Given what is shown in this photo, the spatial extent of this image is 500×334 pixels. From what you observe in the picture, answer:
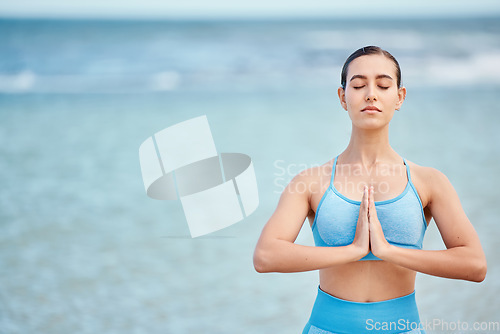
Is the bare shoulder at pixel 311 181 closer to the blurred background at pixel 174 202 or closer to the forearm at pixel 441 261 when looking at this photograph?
the forearm at pixel 441 261

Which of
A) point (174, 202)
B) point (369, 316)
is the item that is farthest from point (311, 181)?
point (174, 202)

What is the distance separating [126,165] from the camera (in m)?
7.23

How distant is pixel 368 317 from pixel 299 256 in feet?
0.94

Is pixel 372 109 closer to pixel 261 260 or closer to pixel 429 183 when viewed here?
pixel 429 183

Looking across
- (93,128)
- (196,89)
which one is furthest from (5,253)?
(196,89)

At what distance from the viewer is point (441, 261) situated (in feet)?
5.26

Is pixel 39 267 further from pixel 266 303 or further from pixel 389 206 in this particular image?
pixel 389 206

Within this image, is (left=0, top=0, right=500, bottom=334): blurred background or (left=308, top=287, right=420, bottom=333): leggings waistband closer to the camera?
(left=308, top=287, right=420, bottom=333): leggings waistband

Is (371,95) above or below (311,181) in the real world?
above

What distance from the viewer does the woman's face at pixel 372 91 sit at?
1.70m

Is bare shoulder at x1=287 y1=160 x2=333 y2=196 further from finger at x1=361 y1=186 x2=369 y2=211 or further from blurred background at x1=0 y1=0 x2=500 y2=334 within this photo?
blurred background at x1=0 y1=0 x2=500 y2=334

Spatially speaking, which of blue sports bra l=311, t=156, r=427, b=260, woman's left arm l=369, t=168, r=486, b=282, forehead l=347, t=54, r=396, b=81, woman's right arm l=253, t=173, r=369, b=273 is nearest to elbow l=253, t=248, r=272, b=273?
woman's right arm l=253, t=173, r=369, b=273

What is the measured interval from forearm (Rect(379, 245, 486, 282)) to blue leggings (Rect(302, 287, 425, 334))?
0.19m

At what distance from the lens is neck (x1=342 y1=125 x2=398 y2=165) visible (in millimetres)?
1768
